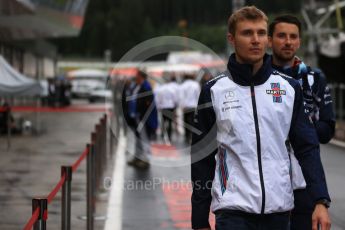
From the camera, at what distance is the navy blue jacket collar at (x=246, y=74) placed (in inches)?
189

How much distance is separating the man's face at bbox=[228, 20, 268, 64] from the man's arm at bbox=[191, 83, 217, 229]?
11.4 inches

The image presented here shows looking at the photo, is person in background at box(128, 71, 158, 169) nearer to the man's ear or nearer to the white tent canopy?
the white tent canopy

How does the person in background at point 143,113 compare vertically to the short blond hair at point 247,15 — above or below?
below

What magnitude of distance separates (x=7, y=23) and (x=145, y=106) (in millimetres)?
16735

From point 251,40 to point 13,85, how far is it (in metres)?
18.5

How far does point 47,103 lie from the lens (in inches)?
2100

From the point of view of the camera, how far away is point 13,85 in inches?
896

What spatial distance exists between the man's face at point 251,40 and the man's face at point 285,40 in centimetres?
111

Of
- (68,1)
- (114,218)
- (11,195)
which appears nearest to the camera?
(114,218)

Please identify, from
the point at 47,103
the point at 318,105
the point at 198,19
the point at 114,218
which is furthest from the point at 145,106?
the point at 198,19

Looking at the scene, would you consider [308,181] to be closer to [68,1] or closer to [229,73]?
[229,73]

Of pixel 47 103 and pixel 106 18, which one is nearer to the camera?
pixel 47 103

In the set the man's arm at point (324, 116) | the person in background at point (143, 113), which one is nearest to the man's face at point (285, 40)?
the man's arm at point (324, 116)

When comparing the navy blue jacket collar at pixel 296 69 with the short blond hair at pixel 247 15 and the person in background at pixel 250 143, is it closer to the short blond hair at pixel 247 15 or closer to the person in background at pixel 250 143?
the person in background at pixel 250 143
